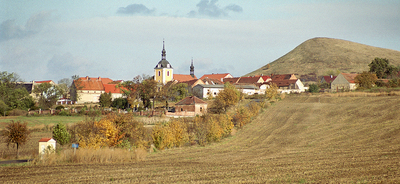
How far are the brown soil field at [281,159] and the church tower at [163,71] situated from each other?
74033 millimetres

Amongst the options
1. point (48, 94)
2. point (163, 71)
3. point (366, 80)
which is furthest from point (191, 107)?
point (163, 71)

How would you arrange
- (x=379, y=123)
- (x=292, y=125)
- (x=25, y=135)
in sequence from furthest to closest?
(x=292, y=125) < (x=379, y=123) < (x=25, y=135)

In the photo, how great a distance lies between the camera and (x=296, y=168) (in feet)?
66.7

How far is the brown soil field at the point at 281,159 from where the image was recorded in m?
18.0

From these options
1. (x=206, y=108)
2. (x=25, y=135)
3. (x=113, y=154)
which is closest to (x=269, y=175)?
(x=113, y=154)

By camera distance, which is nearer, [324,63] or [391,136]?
[391,136]

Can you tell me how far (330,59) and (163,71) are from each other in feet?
300

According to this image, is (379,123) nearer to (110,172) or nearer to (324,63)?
(110,172)

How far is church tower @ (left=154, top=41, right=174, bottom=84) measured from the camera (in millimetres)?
120156

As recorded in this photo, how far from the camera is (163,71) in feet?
394

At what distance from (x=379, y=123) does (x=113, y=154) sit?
95.0ft

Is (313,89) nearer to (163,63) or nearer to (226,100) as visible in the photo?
(226,100)

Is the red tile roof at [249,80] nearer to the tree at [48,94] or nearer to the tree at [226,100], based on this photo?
the tree at [226,100]

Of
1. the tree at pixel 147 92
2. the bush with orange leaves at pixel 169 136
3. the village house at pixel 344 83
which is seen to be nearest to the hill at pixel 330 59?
the village house at pixel 344 83
